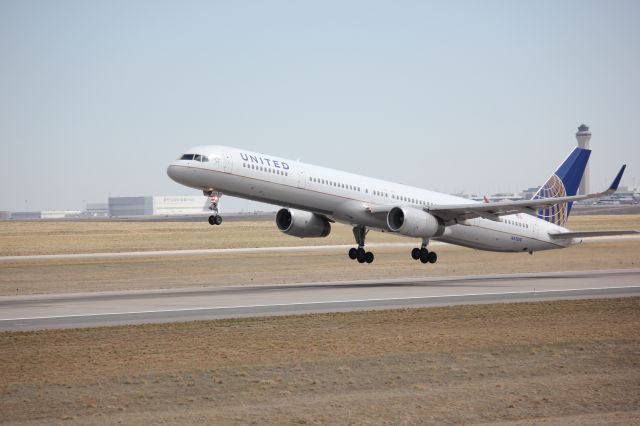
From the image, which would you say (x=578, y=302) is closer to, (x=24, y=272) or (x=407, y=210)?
(x=407, y=210)

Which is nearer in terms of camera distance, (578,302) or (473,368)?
(473,368)

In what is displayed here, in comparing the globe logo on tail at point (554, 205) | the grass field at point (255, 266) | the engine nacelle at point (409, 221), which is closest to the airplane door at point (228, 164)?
the grass field at point (255, 266)

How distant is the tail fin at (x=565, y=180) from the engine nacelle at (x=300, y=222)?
17056 millimetres

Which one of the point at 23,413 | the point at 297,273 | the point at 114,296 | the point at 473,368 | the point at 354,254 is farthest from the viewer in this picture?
the point at 297,273

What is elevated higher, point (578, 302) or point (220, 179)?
point (220, 179)

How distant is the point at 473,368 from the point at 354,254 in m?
29.7

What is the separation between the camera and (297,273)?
56.8 meters

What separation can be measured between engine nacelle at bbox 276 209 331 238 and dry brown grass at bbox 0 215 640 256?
3918 cm

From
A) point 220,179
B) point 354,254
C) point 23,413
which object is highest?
point 220,179

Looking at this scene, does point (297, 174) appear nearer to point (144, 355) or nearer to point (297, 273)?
point (297, 273)

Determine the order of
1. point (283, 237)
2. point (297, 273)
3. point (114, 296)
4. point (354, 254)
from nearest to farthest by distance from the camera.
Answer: point (114, 296)
point (354, 254)
point (297, 273)
point (283, 237)

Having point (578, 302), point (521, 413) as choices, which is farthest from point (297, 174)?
point (521, 413)

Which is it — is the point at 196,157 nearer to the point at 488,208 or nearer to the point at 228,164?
the point at 228,164

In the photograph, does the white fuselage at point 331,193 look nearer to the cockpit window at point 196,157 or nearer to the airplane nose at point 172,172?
the airplane nose at point 172,172
